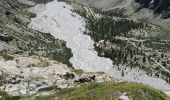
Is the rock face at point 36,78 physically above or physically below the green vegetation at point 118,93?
below

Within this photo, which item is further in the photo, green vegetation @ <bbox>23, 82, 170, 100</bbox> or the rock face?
the rock face

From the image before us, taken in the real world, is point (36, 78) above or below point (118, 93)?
below

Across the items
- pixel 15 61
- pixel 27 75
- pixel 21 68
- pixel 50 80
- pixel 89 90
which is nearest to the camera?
pixel 89 90

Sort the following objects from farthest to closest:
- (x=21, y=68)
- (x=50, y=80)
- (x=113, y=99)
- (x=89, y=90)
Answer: (x=21, y=68) < (x=50, y=80) < (x=89, y=90) < (x=113, y=99)

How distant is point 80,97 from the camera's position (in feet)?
226

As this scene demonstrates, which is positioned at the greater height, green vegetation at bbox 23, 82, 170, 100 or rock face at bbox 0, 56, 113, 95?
green vegetation at bbox 23, 82, 170, 100

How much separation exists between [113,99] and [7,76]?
2580 inches

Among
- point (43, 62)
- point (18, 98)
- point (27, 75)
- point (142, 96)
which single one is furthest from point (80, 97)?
point (43, 62)

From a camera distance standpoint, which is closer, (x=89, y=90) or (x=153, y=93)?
(x=153, y=93)

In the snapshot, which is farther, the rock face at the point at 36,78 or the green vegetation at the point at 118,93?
the rock face at the point at 36,78

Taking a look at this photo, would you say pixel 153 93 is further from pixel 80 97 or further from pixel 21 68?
pixel 21 68

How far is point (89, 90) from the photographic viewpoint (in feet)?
242

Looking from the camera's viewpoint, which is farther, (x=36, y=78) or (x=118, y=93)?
(x=36, y=78)

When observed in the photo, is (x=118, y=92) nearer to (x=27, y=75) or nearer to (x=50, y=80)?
(x=50, y=80)
